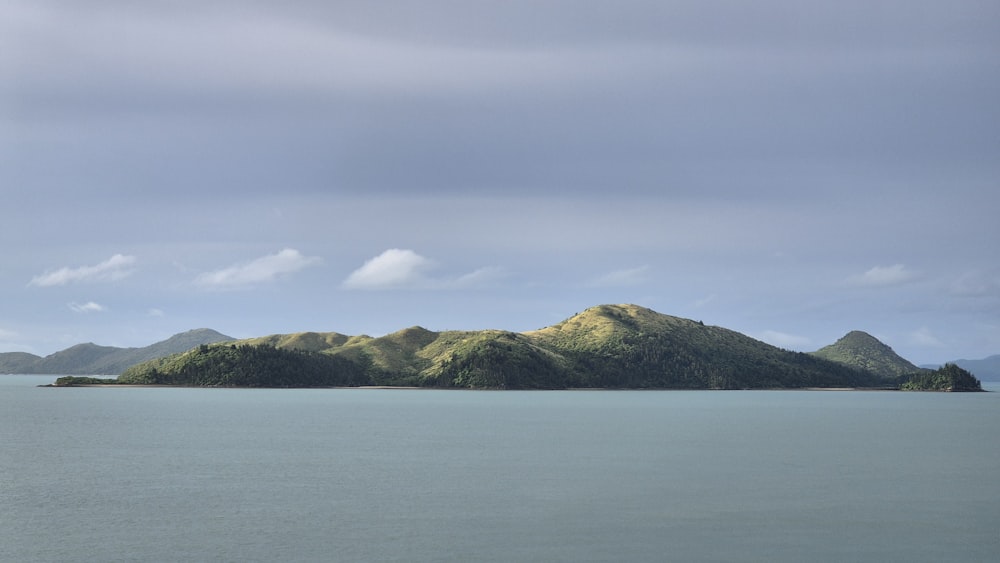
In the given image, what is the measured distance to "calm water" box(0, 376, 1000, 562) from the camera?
1994 inches

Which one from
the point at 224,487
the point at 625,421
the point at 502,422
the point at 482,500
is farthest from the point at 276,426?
the point at 482,500

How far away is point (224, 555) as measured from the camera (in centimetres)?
4834

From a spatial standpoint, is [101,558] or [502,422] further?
[502,422]

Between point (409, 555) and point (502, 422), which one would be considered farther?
point (502, 422)

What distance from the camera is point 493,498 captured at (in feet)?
224

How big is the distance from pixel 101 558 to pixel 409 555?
1739 centimetres

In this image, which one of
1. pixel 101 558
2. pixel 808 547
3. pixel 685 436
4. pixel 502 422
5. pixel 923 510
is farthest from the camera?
pixel 502 422

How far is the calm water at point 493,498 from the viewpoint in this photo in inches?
1994

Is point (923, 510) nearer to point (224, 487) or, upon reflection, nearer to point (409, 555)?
point (409, 555)

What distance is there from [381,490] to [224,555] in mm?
25087

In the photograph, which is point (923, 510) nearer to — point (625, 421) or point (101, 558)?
point (101, 558)

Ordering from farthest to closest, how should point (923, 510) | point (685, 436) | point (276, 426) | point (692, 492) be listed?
point (276, 426)
point (685, 436)
point (692, 492)
point (923, 510)

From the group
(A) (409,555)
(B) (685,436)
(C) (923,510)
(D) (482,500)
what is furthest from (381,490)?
(B) (685,436)

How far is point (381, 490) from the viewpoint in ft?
238
